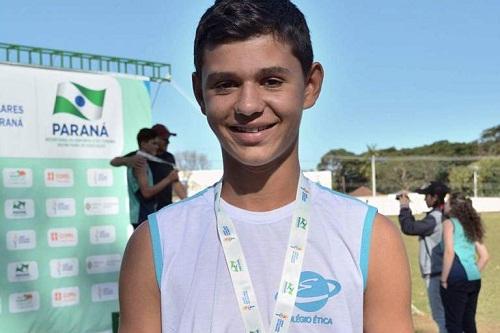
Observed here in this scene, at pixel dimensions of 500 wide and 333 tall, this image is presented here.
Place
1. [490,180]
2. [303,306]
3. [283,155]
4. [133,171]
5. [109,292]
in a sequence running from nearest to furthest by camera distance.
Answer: [303,306] < [283,155] < [133,171] < [109,292] < [490,180]

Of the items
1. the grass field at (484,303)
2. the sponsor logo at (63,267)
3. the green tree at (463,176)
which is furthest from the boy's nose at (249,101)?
the green tree at (463,176)

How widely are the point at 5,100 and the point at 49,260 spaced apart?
1.60 meters

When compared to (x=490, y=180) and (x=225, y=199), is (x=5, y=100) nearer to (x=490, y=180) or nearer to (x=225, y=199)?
(x=225, y=199)

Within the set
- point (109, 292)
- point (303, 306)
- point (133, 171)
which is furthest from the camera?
point (109, 292)

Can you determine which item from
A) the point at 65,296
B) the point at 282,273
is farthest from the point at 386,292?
the point at 65,296

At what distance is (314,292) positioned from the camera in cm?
134

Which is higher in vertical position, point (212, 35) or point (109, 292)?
point (212, 35)

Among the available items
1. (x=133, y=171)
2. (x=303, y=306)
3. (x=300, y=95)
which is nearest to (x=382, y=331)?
(x=303, y=306)

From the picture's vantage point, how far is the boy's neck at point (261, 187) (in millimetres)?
1432

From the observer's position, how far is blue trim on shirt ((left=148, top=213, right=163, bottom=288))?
1.37 meters

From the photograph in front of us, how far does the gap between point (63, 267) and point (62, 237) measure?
299 mm

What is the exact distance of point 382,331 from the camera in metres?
1.35

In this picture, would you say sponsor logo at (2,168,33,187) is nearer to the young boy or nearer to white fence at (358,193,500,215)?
the young boy

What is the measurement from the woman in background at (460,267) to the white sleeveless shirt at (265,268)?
5.05 m
